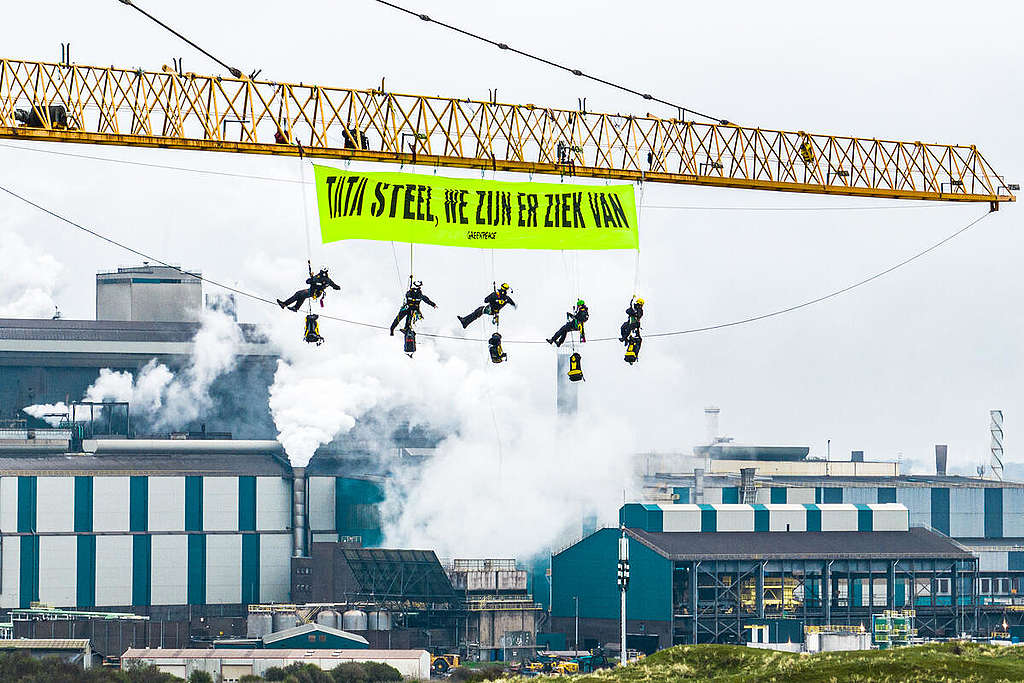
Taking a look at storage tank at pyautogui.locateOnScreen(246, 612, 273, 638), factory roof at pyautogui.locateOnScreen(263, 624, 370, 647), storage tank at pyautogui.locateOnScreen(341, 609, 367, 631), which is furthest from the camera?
→ storage tank at pyautogui.locateOnScreen(246, 612, 273, 638)

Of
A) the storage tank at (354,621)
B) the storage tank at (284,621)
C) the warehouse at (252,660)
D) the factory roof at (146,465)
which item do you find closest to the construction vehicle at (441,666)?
the warehouse at (252,660)

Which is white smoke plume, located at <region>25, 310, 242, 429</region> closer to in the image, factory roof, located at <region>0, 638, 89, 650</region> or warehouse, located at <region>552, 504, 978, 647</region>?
warehouse, located at <region>552, 504, 978, 647</region>

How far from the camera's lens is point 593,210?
51.9 metres

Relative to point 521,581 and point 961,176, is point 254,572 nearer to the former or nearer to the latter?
point 521,581

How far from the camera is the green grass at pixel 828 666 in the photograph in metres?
36.6

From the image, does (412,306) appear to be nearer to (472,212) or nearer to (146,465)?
(472,212)

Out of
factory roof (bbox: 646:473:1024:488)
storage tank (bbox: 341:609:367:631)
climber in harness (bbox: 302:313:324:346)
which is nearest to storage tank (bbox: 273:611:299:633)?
storage tank (bbox: 341:609:367:631)

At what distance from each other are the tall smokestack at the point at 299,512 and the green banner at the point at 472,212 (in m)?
56.2

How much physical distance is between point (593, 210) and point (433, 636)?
159ft

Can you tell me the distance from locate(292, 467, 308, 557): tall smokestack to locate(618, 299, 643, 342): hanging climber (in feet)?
185

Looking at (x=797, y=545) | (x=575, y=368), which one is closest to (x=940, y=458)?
(x=797, y=545)

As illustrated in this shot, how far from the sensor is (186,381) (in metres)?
123

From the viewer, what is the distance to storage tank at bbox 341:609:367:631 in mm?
92188

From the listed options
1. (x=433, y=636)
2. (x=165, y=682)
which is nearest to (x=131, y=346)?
(x=433, y=636)
